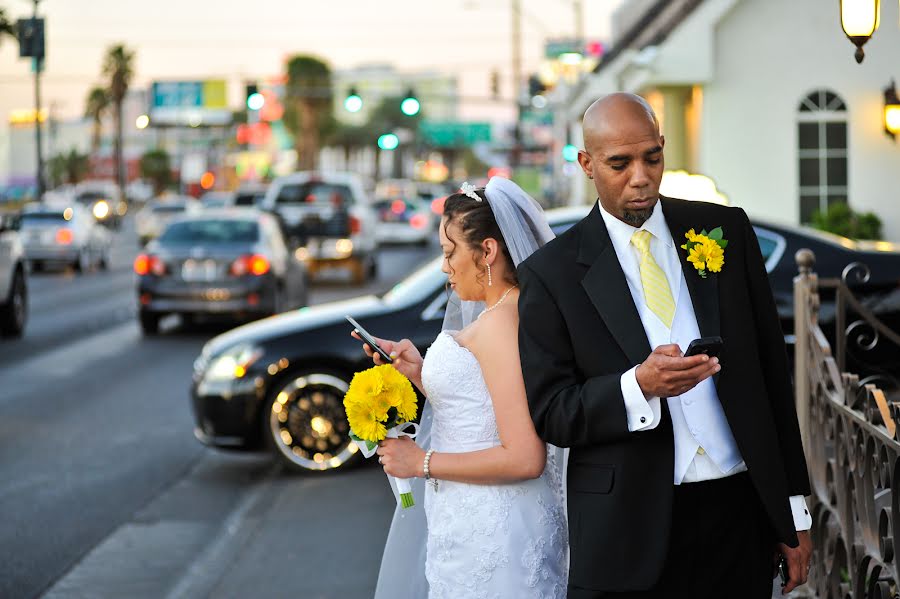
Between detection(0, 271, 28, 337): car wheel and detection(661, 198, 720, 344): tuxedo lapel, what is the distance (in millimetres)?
16227

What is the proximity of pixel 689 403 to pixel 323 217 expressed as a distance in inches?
1017

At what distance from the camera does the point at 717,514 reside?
10.7ft

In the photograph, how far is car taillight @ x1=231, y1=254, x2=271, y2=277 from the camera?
1825 cm

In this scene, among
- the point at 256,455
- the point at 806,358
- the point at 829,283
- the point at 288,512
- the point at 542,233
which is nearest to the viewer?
the point at 542,233

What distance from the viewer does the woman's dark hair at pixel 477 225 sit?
3959 mm

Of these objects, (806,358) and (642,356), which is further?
(806,358)

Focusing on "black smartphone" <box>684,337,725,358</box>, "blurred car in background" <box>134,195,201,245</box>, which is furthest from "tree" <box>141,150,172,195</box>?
"black smartphone" <box>684,337,725,358</box>

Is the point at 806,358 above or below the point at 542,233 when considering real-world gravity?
below

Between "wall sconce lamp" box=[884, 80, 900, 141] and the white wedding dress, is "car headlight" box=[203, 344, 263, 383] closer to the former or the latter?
the white wedding dress

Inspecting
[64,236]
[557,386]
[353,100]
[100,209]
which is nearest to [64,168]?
[100,209]

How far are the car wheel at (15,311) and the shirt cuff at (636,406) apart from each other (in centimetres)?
1642

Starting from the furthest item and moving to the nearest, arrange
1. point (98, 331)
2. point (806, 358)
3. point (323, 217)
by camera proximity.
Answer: point (323, 217) → point (98, 331) → point (806, 358)

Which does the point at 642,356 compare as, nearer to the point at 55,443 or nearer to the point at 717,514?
the point at 717,514

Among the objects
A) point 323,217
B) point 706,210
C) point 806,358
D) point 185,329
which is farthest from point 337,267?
point 706,210
